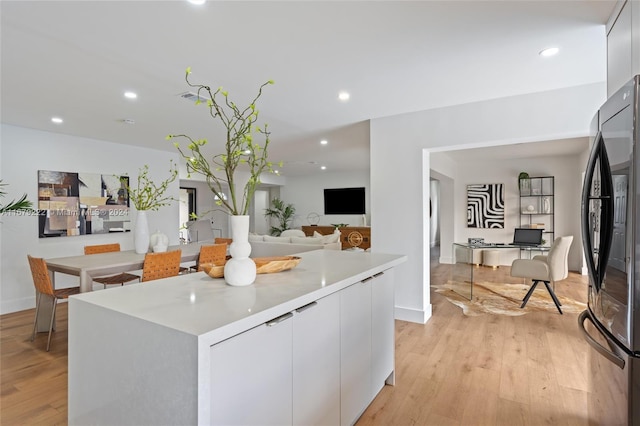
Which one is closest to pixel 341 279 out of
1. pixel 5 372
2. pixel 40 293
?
pixel 5 372

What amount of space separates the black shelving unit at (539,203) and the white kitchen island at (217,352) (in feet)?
21.7

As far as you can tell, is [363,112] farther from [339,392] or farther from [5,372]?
[5,372]

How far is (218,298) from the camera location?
4.35ft

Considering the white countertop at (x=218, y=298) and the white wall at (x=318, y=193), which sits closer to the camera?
the white countertop at (x=218, y=298)

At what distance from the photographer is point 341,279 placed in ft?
5.56

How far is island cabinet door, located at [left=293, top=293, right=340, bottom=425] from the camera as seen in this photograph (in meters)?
1.40

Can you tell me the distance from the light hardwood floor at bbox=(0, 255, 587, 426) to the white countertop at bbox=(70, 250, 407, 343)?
98 centimetres

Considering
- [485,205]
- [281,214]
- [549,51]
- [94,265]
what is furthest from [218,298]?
[281,214]

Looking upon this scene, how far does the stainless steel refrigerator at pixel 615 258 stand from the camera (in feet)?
3.98

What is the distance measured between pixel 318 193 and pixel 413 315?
689 centimetres

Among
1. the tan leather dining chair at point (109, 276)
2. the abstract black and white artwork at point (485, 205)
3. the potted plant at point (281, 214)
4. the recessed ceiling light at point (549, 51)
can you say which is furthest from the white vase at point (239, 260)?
the potted plant at point (281, 214)

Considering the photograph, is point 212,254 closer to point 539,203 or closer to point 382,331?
point 382,331

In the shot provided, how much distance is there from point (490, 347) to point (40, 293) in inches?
172

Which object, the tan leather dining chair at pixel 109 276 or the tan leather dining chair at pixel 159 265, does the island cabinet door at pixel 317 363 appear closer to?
the tan leather dining chair at pixel 159 265
